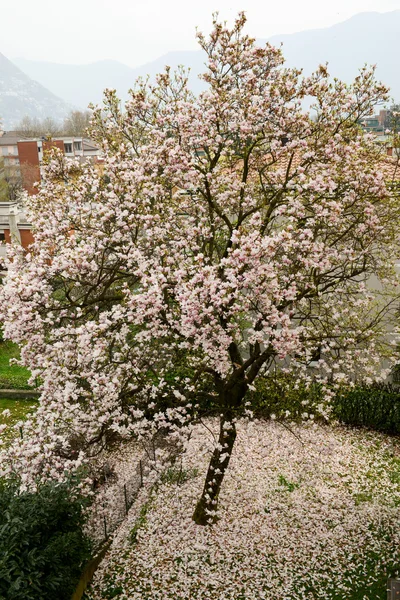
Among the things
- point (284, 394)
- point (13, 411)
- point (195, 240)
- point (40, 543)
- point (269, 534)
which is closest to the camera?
point (40, 543)

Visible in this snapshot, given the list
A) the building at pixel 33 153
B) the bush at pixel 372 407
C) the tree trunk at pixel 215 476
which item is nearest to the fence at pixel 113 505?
the tree trunk at pixel 215 476

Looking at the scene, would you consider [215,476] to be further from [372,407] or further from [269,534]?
[372,407]

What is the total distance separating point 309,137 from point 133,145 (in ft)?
12.8

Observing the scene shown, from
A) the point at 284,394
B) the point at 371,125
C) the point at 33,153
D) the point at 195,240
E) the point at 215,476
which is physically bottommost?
the point at 215,476

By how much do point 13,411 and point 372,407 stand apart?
12.5 m

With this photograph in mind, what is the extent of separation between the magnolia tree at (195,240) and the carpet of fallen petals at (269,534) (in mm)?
1051

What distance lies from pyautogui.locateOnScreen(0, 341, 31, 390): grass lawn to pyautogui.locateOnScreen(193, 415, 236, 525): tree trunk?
10.5 meters

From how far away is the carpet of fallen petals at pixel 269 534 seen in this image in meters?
8.66

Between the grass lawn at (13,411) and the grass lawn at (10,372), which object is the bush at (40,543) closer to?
the grass lawn at (13,411)

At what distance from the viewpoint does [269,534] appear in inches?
393

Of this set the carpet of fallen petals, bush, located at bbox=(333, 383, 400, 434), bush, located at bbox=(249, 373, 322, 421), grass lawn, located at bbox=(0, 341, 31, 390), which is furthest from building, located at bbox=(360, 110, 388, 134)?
grass lawn, located at bbox=(0, 341, 31, 390)

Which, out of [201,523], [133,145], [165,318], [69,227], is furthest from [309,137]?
[201,523]

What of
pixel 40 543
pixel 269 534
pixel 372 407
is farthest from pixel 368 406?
pixel 40 543

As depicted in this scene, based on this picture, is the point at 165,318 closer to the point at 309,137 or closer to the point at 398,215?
the point at 309,137
